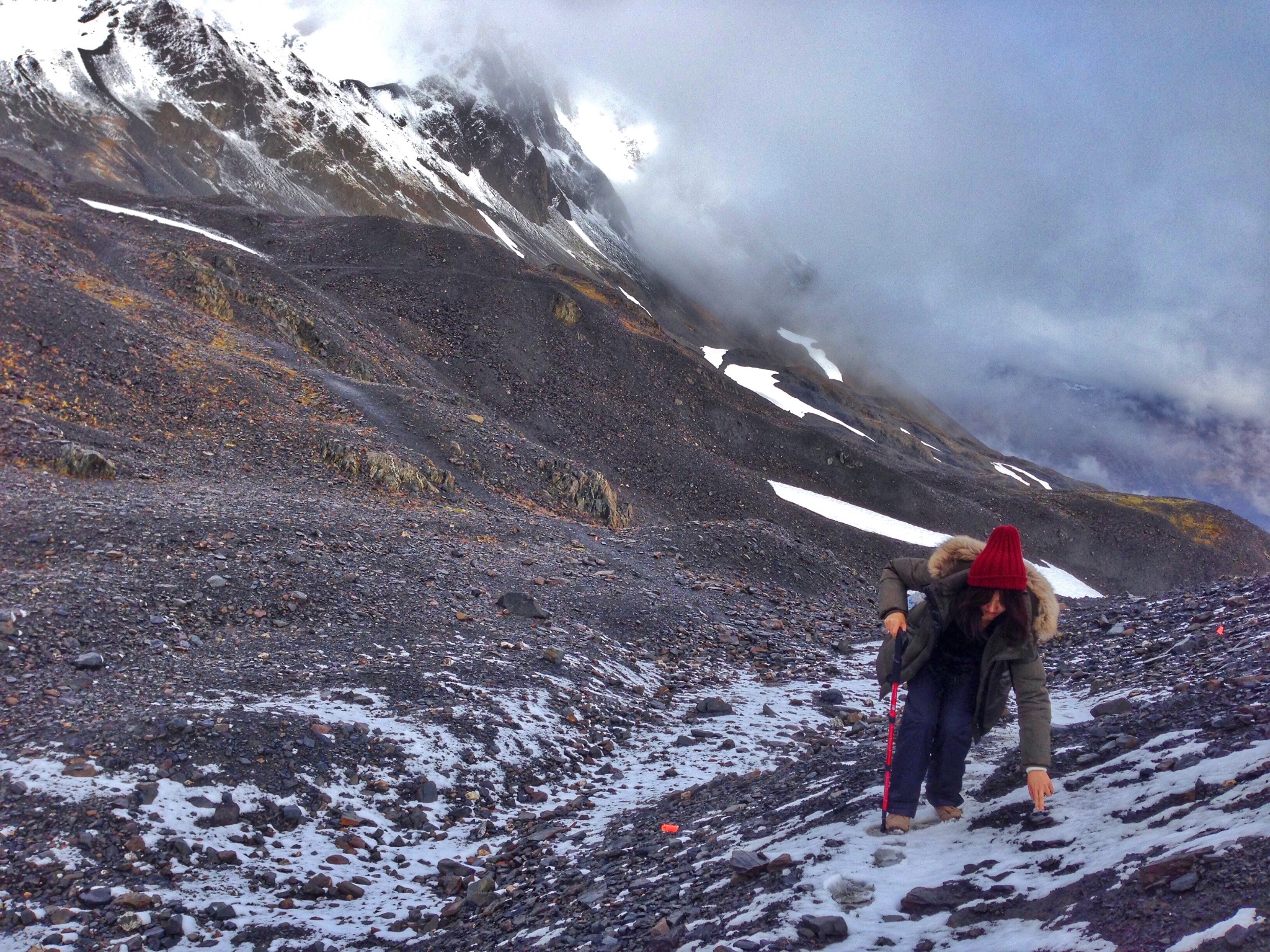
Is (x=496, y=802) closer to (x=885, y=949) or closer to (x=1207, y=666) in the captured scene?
(x=885, y=949)

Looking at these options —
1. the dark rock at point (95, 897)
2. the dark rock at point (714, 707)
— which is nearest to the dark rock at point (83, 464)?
the dark rock at point (95, 897)

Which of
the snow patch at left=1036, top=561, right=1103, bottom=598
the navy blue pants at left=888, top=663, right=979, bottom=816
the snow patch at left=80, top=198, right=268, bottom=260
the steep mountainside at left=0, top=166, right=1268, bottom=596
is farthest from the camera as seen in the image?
the snow patch at left=1036, top=561, right=1103, bottom=598

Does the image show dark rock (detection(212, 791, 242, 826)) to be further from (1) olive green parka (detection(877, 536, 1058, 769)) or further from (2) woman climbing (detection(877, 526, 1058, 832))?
(1) olive green parka (detection(877, 536, 1058, 769))

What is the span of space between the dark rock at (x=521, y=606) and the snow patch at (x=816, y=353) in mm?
111215

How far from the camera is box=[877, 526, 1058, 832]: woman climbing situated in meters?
4.91

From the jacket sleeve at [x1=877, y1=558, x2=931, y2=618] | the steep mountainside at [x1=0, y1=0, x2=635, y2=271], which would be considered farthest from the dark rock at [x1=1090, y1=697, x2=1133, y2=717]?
the steep mountainside at [x1=0, y1=0, x2=635, y2=271]

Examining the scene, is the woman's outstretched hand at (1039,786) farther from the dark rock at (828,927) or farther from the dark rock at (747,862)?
the dark rock at (747,862)

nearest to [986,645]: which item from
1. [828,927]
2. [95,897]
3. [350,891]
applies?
[828,927]

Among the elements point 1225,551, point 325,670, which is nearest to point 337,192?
point 1225,551

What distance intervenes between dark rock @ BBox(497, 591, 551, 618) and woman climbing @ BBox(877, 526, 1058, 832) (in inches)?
299

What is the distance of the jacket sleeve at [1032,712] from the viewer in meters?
4.85

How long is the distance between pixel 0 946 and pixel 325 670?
4.44 m

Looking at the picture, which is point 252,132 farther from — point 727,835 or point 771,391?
point 727,835

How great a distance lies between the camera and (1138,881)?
386 centimetres
